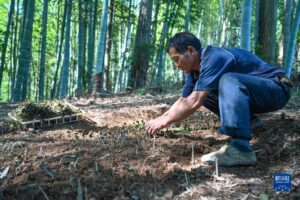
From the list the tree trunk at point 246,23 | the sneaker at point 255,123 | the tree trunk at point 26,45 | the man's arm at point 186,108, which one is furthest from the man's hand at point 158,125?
the tree trunk at point 26,45

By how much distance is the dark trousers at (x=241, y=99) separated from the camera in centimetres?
248

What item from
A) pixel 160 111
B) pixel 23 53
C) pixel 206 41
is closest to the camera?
pixel 160 111

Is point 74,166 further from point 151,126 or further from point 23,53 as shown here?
point 23,53

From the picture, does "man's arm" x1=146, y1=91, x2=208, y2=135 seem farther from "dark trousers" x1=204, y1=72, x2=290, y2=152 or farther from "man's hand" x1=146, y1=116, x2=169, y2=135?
"dark trousers" x1=204, y1=72, x2=290, y2=152

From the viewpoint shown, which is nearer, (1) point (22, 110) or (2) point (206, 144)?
(2) point (206, 144)

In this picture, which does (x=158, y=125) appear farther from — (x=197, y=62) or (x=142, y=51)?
(x=142, y=51)

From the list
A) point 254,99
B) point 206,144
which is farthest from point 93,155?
point 254,99

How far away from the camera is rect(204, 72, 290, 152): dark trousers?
248cm

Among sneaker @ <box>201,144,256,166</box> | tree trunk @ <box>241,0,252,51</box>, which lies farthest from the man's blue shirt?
tree trunk @ <box>241,0,252,51</box>

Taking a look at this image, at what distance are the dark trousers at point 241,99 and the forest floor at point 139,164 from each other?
25 cm

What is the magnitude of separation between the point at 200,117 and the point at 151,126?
1.34 metres

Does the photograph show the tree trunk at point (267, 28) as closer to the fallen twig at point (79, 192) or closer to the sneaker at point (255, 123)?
the sneaker at point (255, 123)

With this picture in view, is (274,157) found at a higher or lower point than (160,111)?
lower

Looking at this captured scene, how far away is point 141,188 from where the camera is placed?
225 cm
